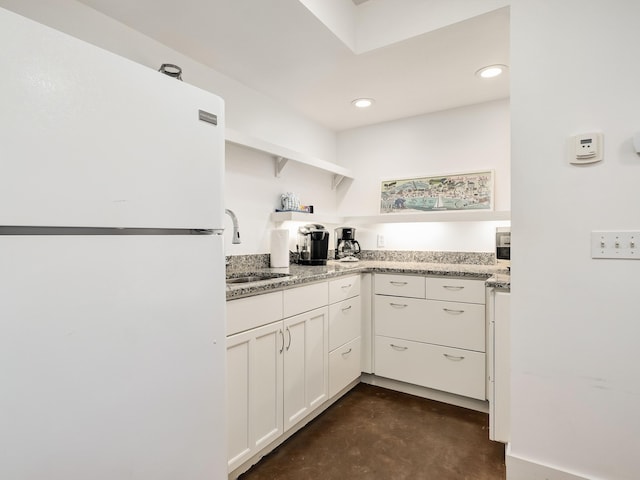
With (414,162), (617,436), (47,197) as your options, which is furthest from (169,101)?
(414,162)

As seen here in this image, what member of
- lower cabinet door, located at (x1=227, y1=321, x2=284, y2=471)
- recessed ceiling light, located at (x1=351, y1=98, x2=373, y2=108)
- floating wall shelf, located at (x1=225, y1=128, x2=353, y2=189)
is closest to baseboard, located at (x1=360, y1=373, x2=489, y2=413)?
lower cabinet door, located at (x1=227, y1=321, x2=284, y2=471)

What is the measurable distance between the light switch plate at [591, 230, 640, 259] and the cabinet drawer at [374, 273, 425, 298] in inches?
43.1

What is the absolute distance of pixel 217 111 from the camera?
1.14m

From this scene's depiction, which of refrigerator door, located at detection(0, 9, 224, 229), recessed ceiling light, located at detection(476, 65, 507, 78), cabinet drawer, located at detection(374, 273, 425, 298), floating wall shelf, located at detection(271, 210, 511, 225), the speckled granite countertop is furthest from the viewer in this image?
floating wall shelf, located at detection(271, 210, 511, 225)

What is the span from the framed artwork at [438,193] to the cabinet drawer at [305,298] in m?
1.31

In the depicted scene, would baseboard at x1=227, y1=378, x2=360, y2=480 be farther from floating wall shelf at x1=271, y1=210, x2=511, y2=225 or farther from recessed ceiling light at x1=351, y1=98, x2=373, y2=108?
recessed ceiling light at x1=351, y1=98, x2=373, y2=108

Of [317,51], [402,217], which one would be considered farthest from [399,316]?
[317,51]

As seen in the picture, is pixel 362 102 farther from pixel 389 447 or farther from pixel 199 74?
pixel 389 447

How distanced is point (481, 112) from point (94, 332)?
2.99 metres

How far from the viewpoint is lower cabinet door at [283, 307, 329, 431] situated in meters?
1.88

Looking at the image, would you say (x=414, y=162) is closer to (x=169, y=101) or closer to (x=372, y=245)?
(x=372, y=245)

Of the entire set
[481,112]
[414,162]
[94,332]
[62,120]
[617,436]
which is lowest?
[617,436]

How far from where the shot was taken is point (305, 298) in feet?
6.58

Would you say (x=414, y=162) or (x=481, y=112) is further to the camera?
(x=414, y=162)
